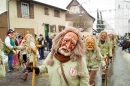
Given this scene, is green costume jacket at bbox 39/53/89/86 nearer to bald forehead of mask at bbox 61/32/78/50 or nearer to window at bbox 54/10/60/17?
bald forehead of mask at bbox 61/32/78/50

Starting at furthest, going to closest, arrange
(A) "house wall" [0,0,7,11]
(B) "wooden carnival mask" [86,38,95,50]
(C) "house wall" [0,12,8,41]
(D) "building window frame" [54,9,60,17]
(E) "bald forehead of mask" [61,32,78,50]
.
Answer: (D) "building window frame" [54,9,60,17], (A) "house wall" [0,0,7,11], (C) "house wall" [0,12,8,41], (B) "wooden carnival mask" [86,38,95,50], (E) "bald forehead of mask" [61,32,78,50]

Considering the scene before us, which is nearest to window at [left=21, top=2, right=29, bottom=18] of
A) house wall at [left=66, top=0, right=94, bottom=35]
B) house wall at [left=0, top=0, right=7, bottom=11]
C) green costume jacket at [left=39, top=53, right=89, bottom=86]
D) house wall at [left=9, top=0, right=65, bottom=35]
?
house wall at [left=9, top=0, right=65, bottom=35]

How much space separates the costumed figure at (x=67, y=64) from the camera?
103 inches

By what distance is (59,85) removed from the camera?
2.65 metres

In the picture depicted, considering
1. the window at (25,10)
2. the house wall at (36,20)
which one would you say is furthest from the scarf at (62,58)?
the window at (25,10)

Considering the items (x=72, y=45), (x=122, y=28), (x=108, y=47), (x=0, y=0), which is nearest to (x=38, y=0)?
(x=0, y=0)

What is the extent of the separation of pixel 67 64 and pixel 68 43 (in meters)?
0.31

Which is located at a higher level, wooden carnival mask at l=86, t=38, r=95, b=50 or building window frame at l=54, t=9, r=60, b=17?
building window frame at l=54, t=9, r=60, b=17

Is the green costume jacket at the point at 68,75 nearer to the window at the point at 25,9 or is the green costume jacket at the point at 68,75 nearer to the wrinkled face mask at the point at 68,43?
the wrinkled face mask at the point at 68,43

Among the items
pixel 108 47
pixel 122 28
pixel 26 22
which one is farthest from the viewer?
pixel 122 28

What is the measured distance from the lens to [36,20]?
838 inches

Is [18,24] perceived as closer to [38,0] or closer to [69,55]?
[38,0]

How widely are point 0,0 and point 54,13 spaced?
28.7 feet

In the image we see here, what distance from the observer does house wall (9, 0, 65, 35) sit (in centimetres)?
1781
